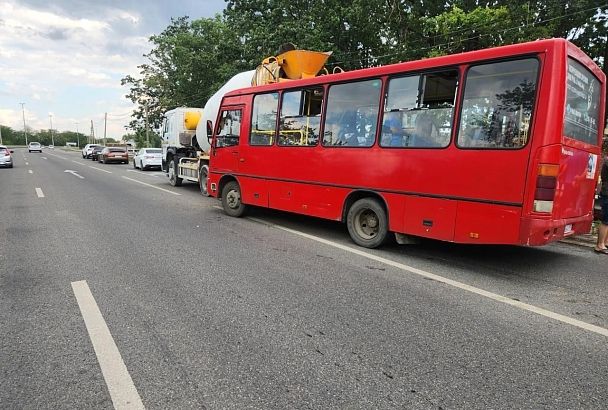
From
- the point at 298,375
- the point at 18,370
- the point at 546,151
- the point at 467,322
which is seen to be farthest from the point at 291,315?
the point at 546,151

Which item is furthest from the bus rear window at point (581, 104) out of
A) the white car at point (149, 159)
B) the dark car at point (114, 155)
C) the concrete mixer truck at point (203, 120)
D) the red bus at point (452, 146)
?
the dark car at point (114, 155)

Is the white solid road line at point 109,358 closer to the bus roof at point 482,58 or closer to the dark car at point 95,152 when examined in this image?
the bus roof at point 482,58

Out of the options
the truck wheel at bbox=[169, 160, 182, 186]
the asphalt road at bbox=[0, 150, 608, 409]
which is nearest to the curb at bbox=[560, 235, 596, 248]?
the asphalt road at bbox=[0, 150, 608, 409]

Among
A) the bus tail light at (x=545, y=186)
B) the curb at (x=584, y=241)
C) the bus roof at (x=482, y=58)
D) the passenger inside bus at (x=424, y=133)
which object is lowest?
the curb at (x=584, y=241)

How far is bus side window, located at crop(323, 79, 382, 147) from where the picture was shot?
262 inches

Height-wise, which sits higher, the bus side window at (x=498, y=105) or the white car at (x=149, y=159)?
the bus side window at (x=498, y=105)

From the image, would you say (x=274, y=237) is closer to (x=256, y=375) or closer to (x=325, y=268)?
(x=325, y=268)

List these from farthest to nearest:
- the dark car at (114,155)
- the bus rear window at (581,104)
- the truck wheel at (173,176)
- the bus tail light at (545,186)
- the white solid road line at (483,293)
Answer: the dark car at (114,155) < the truck wheel at (173,176) < the bus rear window at (581,104) < the bus tail light at (545,186) < the white solid road line at (483,293)

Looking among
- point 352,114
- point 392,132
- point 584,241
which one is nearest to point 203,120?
point 352,114

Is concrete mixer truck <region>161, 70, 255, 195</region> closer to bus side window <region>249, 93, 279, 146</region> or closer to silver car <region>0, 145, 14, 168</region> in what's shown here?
bus side window <region>249, 93, 279, 146</region>

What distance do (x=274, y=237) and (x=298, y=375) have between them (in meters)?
4.69

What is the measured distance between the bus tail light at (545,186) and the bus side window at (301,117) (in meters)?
3.60

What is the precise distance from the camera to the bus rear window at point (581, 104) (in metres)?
5.24

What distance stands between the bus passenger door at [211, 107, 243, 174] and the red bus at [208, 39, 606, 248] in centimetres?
144
